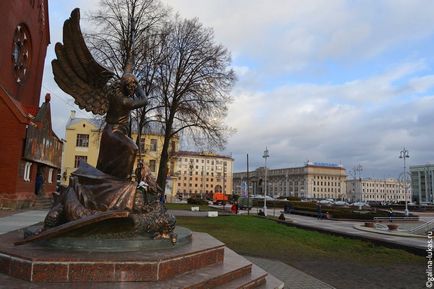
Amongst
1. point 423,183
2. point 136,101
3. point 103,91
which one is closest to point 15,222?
point 103,91

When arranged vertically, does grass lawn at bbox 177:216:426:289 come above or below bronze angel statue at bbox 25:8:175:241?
below

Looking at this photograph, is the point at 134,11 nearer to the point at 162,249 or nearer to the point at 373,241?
the point at 373,241

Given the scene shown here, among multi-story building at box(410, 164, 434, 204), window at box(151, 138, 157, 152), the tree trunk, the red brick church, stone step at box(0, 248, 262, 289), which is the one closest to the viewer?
stone step at box(0, 248, 262, 289)

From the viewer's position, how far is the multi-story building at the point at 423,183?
9400cm

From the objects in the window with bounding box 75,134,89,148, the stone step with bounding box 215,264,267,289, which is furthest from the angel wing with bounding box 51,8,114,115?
the window with bounding box 75,134,89,148

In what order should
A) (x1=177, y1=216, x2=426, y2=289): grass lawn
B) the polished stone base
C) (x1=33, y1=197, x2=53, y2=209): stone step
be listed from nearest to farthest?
the polished stone base, (x1=177, y1=216, x2=426, y2=289): grass lawn, (x1=33, y1=197, x2=53, y2=209): stone step

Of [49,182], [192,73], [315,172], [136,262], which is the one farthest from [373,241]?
[315,172]

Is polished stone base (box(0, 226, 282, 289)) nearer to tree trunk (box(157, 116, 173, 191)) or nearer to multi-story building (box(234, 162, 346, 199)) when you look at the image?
tree trunk (box(157, 116, 173, 191))

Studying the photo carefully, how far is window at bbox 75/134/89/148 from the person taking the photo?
59562 millimetres

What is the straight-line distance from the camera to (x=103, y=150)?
720 cm

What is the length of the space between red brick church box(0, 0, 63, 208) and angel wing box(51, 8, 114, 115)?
55.8 feet

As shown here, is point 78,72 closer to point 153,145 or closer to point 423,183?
point 153,145

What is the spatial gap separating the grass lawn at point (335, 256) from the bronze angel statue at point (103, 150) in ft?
15.7

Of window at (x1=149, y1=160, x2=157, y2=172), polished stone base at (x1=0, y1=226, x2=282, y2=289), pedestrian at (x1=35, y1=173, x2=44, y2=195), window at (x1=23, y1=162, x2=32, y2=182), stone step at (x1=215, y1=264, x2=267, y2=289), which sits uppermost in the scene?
window at (x1=149, y1=160, x2=157, y2=172)
